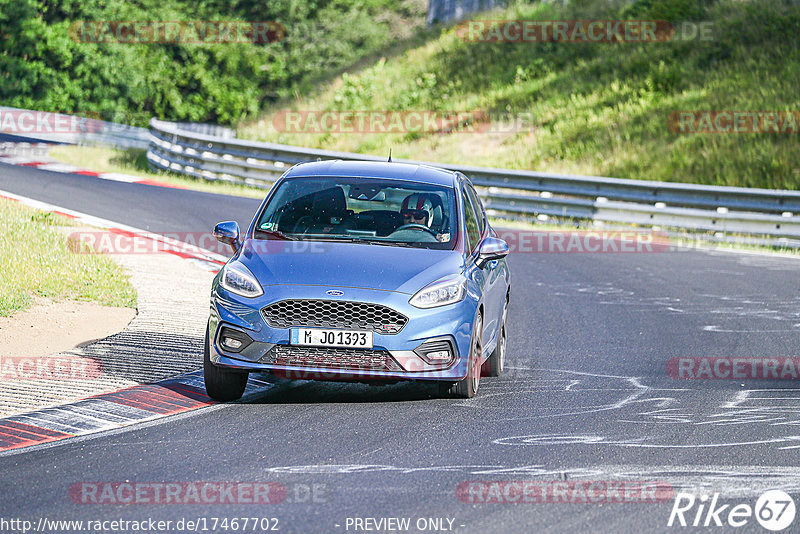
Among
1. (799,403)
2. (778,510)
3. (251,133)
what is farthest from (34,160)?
(778,510)

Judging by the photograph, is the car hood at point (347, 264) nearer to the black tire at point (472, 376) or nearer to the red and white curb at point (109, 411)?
the black tire at point (472, 376)

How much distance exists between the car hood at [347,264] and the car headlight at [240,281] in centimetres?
5

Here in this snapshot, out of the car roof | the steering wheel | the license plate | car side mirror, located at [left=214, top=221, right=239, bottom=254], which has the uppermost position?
the car roof

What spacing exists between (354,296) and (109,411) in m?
1.80

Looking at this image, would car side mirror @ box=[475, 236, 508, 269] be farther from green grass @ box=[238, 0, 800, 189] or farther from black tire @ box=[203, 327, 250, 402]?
green grass @ box=[238, 0, 800, 189]

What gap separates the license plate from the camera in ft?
25.7

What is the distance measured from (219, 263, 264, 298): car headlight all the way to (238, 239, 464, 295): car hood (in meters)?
0.05

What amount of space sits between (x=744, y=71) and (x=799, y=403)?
2794 cm

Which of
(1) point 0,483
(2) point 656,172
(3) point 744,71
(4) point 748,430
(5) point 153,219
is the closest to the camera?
(1) point 0,483

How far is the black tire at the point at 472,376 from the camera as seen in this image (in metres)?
8.34

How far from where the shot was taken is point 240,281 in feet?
26.7

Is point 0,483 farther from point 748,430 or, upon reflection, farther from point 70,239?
Result: point 70,239

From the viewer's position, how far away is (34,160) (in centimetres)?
3116

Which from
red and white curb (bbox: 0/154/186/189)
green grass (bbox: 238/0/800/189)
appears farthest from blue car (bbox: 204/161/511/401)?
green grass (bbox: 238/0/800/189)
